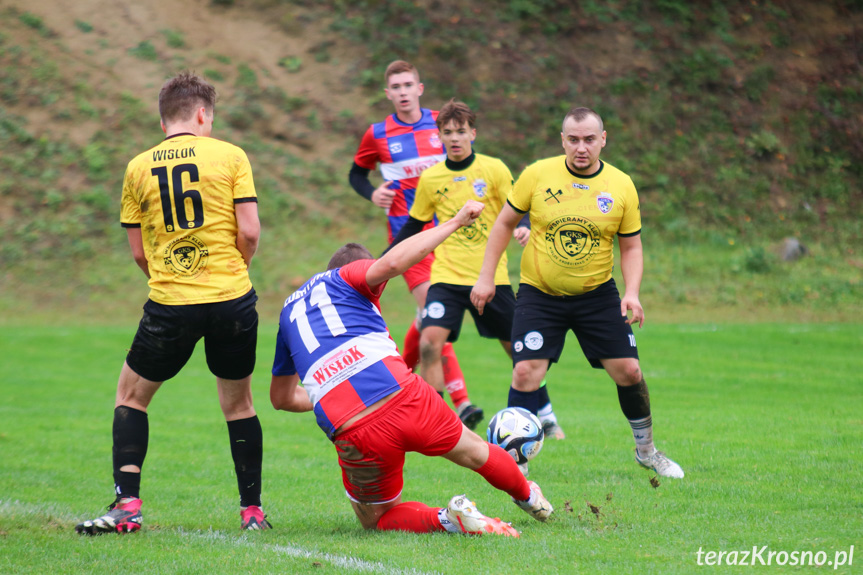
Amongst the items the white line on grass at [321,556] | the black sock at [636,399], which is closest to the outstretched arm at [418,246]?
the white line on grass at [321,556]

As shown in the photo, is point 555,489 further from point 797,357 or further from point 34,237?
point 34,237

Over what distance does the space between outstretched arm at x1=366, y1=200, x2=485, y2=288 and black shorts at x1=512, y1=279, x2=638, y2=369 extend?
168 centimetres

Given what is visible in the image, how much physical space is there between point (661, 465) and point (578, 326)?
3.31 feet

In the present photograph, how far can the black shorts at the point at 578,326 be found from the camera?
227 inches

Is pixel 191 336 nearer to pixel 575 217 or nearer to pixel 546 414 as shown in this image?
pixel 575 217

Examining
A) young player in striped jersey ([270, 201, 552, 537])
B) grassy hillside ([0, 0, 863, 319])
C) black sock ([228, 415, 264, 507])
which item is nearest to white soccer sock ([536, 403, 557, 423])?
young player in striped jersey ([270, 201, 552, 537])

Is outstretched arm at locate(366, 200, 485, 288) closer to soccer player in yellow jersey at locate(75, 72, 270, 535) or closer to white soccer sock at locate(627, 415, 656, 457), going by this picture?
soccer player in yellow jersey at locate(75, 72, 270, 535)

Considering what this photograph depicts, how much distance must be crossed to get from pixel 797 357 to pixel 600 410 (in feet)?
13.9

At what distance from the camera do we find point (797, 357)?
11.7 meters

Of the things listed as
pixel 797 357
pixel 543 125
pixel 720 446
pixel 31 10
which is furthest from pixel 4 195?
pixel 720 446

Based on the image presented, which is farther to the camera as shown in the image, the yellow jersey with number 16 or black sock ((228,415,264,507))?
black sock ((228,415,264,507))

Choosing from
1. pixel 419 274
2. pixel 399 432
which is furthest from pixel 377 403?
pixel 419 274

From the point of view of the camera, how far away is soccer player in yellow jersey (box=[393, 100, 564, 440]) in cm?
742

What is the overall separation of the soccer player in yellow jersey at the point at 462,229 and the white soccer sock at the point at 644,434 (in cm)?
171
